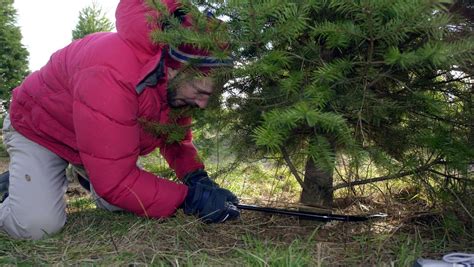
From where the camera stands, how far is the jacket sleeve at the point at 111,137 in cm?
213

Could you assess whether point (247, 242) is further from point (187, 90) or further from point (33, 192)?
point (33, 192)

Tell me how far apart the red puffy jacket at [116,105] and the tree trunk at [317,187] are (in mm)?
624

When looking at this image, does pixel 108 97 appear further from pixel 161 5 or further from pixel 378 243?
pixel 378 243

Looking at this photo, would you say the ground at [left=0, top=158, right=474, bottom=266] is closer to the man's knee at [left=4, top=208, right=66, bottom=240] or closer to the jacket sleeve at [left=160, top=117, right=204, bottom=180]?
the man's knee at [left=4, top=208, right=66, bottom=240]

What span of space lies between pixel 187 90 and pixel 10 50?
11.6m

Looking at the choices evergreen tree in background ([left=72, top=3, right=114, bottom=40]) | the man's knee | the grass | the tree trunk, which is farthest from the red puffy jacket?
evergreen tree in background ([left=72, top=3, right=114, bottom=40])

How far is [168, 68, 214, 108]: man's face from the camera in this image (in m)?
2.10

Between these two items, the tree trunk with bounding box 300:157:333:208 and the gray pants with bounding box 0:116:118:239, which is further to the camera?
the gray pants with bounding box 0:116:118:239

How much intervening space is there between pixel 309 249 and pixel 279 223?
481mm

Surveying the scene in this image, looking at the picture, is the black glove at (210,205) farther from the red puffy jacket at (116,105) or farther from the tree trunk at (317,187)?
the tree trunk at (317,187)

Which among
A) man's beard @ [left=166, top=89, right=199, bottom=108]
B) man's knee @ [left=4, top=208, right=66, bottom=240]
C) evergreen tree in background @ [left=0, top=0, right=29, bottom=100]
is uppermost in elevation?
evergreen tree in background @ [left=0, top=0, right=29, bottom=100]

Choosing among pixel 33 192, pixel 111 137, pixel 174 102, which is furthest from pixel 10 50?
→ pixel 111 137

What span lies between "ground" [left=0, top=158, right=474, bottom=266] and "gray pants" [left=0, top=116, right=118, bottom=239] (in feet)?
0.30

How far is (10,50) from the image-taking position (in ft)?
40.1
